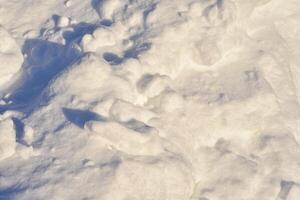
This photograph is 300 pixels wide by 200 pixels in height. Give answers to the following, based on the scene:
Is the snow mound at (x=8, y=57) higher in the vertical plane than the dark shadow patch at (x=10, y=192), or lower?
higher

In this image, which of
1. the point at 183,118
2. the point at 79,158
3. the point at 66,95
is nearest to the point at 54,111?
the point at 66,95

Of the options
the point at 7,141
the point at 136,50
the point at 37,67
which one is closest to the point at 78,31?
the point at 37,67

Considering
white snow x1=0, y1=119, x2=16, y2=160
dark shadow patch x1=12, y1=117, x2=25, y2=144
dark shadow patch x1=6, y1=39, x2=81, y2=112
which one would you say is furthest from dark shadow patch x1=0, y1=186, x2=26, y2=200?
dark shadow patch x1=6, y1=39, x2=81, y2=112

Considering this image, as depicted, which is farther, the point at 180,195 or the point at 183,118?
the point at 183,118

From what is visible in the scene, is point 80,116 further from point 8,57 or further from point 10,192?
point 8,57

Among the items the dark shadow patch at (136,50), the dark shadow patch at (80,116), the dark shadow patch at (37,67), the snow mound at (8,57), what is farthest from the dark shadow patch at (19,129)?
the dark shadow patch at (136,50)

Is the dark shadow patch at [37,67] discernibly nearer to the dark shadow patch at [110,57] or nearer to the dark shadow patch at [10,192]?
the dark shadow patch at [110,57]

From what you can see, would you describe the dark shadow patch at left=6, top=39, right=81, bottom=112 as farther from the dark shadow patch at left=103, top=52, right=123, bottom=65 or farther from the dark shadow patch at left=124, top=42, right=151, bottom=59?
the dark shadow patch at left=124, top=42, right=151, bottom=59

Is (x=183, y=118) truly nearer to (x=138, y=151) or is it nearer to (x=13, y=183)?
(x=138, y=151)
